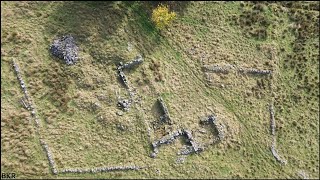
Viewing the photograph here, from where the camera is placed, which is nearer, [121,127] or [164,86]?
[121,127]

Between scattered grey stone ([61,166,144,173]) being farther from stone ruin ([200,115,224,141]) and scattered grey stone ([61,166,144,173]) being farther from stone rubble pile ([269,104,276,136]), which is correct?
stone rubble pile ([269,104,276,136])

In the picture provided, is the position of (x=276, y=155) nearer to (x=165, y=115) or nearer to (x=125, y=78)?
(x=165, y=115)

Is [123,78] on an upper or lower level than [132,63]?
lower

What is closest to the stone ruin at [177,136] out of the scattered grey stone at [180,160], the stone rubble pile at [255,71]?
the scattered grey stone at [180,160]

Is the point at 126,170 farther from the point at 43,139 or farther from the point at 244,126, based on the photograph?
the point at 244,126

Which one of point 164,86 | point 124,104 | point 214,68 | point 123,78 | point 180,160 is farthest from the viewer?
point 214,68

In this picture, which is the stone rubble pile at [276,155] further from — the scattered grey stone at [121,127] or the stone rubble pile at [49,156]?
the stone rubble pile at [49,156]

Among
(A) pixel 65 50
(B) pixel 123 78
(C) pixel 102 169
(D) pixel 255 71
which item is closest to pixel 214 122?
(D) pixel 255 71
